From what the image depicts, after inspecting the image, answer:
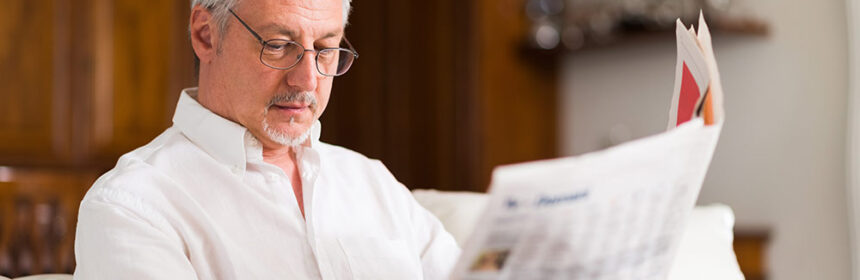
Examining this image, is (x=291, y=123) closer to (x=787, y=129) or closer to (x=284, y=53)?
(x=284, y=53)

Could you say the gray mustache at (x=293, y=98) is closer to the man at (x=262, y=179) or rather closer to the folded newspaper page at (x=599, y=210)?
the man at (x=262, y=179)

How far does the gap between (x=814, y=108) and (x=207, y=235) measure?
6.59 feet

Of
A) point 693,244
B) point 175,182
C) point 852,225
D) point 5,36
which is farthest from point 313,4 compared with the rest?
point 5,36

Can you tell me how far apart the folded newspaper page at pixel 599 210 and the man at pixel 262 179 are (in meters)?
0.39

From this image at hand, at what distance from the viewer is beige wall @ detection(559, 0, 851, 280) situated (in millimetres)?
2539

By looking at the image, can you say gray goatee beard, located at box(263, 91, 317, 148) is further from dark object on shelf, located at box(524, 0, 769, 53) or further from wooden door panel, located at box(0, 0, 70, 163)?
wooden door panel, located at box(0, 0, 70, 163)

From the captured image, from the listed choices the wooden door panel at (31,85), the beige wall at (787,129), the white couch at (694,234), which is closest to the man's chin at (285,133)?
the white couch at (694,234)

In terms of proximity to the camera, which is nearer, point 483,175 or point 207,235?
point 207,235

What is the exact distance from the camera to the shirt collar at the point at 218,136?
113 centimetres

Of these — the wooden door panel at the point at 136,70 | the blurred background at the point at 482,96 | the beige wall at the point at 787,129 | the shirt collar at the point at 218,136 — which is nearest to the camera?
the shirt collar at the point at 218,136

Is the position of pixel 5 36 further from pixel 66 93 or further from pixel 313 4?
pixel 313 4

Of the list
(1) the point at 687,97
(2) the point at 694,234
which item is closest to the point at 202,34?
(1) the point at 687,97

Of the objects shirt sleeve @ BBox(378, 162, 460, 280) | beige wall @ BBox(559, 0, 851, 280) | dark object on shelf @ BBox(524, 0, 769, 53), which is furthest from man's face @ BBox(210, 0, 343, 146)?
beige wall @ BBox(559, 0, 851, 280)

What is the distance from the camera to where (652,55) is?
2.99 meters
